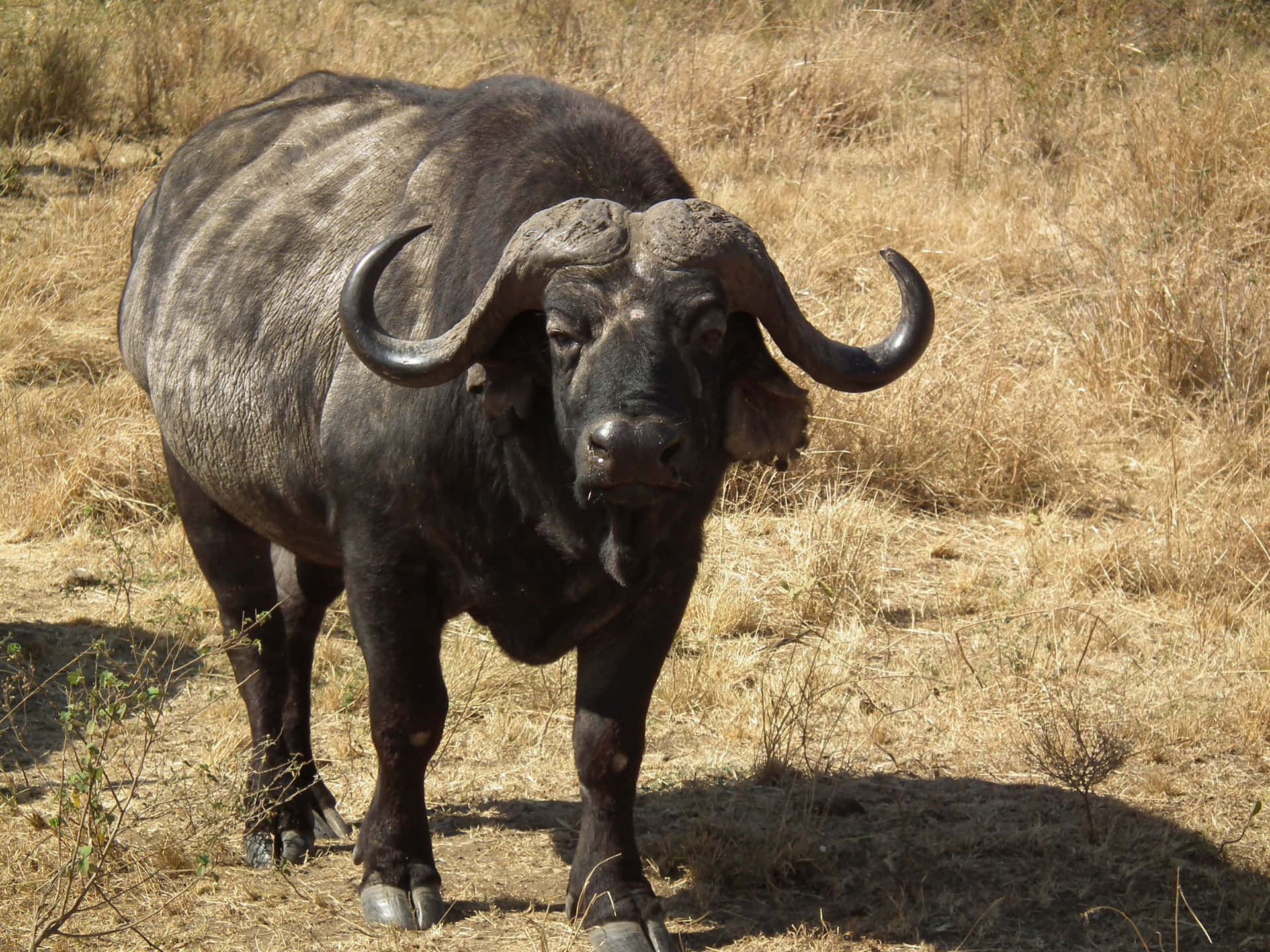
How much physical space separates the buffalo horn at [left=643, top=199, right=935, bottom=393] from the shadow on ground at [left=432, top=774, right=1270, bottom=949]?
138 cm

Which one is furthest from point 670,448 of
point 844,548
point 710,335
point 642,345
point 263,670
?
point 844,548

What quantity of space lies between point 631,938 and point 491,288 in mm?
1602

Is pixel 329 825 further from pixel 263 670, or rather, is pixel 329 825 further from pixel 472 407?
pixel 472 407

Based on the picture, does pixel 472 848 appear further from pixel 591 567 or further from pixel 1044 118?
pixel 1044 118

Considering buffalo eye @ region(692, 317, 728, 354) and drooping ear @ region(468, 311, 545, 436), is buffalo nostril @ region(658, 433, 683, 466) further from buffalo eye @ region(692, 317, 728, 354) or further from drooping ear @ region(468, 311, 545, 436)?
drooping ear @ region(468, 311, 545, 436)

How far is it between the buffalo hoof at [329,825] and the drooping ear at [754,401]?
1821 millimetres

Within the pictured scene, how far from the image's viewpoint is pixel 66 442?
681 cm

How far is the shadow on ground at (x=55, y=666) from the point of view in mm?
4746

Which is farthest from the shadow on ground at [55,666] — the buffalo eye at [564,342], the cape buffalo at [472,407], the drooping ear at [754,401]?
the drooping ear at [754,401]

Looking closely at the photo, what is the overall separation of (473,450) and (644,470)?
0.66 metres

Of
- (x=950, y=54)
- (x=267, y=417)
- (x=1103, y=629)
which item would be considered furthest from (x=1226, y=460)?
(x=950, y=54)

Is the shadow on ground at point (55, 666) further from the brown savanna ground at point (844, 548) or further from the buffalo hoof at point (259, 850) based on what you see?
the buffalo hoof at point (259, 850)

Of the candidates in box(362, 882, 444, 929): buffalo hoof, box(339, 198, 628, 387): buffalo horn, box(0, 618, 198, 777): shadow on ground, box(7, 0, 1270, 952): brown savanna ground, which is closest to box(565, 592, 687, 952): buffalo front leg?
box(7, 0, 1270, 952): brown savanna ground

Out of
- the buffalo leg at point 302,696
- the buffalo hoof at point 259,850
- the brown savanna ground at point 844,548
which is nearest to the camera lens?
the brown savanna ground at point 844,548
